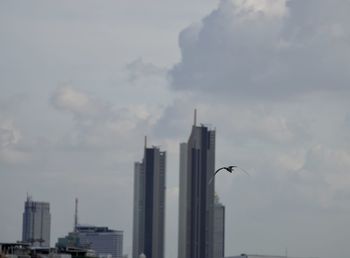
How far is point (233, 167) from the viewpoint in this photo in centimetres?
14088

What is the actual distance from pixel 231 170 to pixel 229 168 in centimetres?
107

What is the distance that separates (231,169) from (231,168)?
1.70 ft

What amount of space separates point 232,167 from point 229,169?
0.43 metres

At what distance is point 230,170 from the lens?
465 feet

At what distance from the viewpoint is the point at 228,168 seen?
141 metres

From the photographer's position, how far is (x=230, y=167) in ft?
463

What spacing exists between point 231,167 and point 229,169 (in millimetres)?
328

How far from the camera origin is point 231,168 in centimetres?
14138

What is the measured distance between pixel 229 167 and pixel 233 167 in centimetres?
58

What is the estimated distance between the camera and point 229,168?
141250 mm

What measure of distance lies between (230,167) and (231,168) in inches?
8.3

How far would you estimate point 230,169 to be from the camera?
464ft

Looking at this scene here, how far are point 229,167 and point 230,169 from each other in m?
0.37

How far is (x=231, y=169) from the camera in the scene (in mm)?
141875
